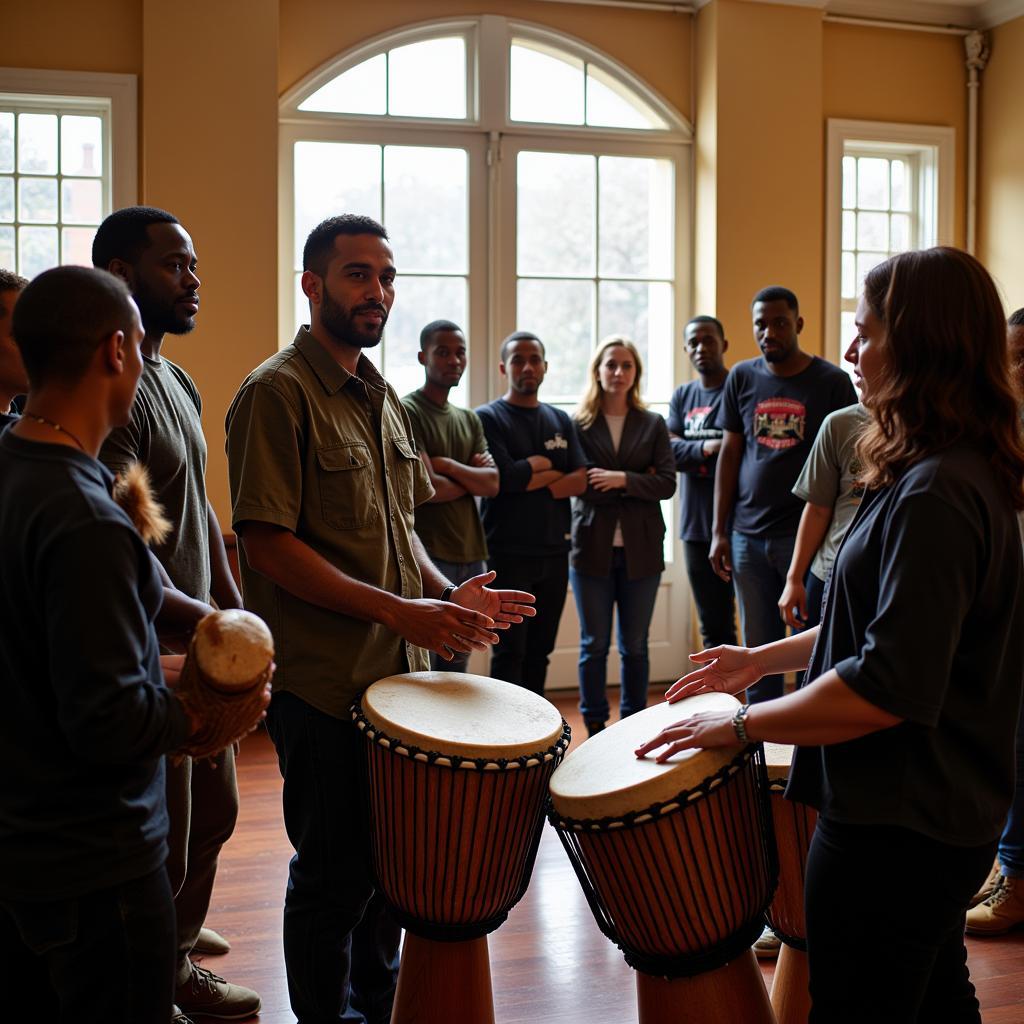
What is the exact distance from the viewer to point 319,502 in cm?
209

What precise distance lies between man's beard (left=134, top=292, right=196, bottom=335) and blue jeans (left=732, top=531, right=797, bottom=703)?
252 centimetres

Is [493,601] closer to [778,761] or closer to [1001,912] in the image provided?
[778,761]

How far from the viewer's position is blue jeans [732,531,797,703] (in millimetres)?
4125

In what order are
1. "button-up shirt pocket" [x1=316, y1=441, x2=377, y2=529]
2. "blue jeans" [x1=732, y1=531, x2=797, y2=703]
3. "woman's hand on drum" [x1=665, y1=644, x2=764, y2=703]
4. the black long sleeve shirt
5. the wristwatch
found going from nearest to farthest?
the black long sleeve shirt
the wristwatch
"woman's hand on drum" [x1=665, y1=644, x2=764, y2=703]
"button-up shirt pocket" [x1=316, y1=441, x2=377, y2=529]
"blue jeans" [x1=732, y1=531, x2=797, y2=703]

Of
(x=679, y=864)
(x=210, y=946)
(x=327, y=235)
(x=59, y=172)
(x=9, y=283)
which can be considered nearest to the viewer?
(x=679, y=864)

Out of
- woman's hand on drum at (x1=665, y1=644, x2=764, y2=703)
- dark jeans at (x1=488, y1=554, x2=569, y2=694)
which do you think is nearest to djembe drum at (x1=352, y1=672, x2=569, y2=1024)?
woman's hand on drum at (x1=665, y1=644, x2=764, y2=703)

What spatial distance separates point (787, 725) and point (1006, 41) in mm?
5379

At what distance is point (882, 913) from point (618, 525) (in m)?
2.92

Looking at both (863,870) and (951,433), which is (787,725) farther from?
(951,433)

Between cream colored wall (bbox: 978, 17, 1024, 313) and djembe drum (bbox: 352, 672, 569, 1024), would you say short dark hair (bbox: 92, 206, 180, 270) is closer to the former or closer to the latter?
djembe drum (bbox: 352, 672, 569, 1024)

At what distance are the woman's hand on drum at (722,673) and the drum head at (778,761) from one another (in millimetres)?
129

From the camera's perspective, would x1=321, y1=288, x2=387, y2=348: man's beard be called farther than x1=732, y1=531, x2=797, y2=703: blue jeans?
No

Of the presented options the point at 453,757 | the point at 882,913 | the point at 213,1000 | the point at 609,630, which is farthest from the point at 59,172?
the point at 882,913

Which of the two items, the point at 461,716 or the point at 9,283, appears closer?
the point at 461,716
